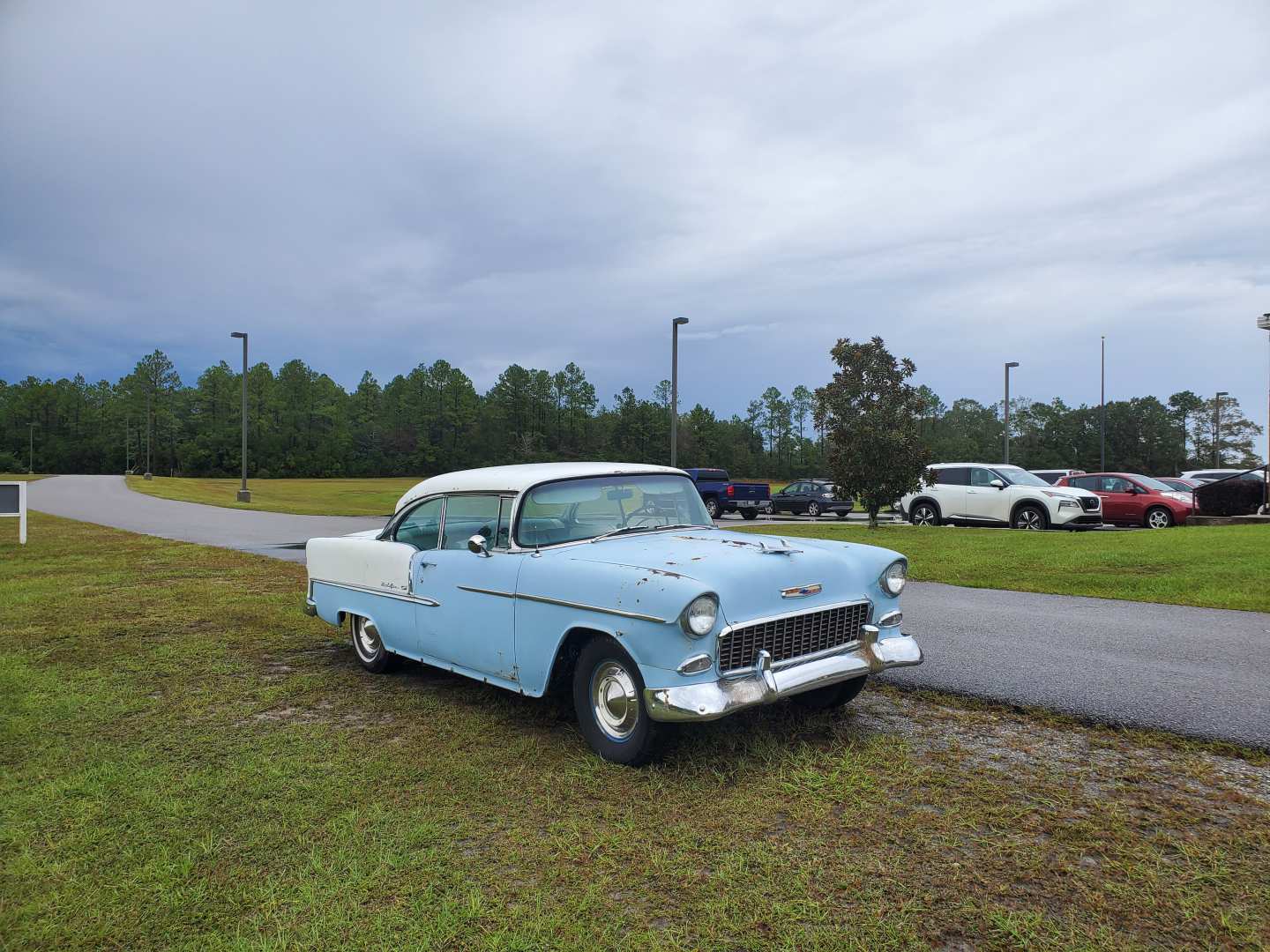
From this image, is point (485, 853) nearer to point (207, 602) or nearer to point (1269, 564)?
point (207, 602)

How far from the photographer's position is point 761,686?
3.74 m

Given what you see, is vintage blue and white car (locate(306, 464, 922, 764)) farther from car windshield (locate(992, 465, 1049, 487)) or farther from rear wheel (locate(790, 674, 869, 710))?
car windshield (locate(992, 465, 1049, 487))

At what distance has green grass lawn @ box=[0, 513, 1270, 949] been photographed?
261 cm

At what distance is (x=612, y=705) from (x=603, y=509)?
1.28 meters

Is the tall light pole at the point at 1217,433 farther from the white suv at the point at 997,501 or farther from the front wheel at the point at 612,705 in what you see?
the front wheel at the point at 612,705

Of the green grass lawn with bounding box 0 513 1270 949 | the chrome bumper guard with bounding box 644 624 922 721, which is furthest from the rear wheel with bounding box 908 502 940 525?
the chrome bumper guard with bounding box 644 624 922 721

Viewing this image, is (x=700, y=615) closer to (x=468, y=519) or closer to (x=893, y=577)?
(x=893, y=577)

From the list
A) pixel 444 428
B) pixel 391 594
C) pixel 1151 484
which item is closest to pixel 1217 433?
pixel 1151 484

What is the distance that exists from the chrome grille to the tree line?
8665cm

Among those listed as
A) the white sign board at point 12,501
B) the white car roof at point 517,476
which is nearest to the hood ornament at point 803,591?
the white car roof at point 517,476

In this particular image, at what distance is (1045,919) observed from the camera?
2.61 meters

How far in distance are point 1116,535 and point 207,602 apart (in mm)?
14282

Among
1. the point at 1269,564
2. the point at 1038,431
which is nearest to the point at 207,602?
the point at 1269,564

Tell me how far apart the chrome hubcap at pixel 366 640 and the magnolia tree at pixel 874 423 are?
13265 mm
